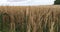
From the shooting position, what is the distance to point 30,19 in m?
0.95

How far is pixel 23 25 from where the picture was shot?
0.95 m

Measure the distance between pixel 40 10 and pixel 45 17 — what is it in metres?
0.04

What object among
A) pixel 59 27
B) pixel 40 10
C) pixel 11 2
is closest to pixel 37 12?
pixel 40 10

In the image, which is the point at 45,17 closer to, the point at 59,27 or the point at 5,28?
the point at 59,27

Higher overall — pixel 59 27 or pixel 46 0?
pixel 46 0

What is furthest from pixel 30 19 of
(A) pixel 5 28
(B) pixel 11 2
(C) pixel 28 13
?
(B) pixel 11 2

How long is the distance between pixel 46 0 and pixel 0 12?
317mm

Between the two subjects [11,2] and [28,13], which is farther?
[11,2]

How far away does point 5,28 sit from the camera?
0.96 metres

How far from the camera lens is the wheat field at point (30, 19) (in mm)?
946

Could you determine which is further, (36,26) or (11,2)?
(11,2)

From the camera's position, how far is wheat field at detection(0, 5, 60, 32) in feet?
3.10

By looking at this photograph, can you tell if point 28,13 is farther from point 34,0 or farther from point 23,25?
point 34,0

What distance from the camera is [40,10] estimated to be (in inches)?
37.3
